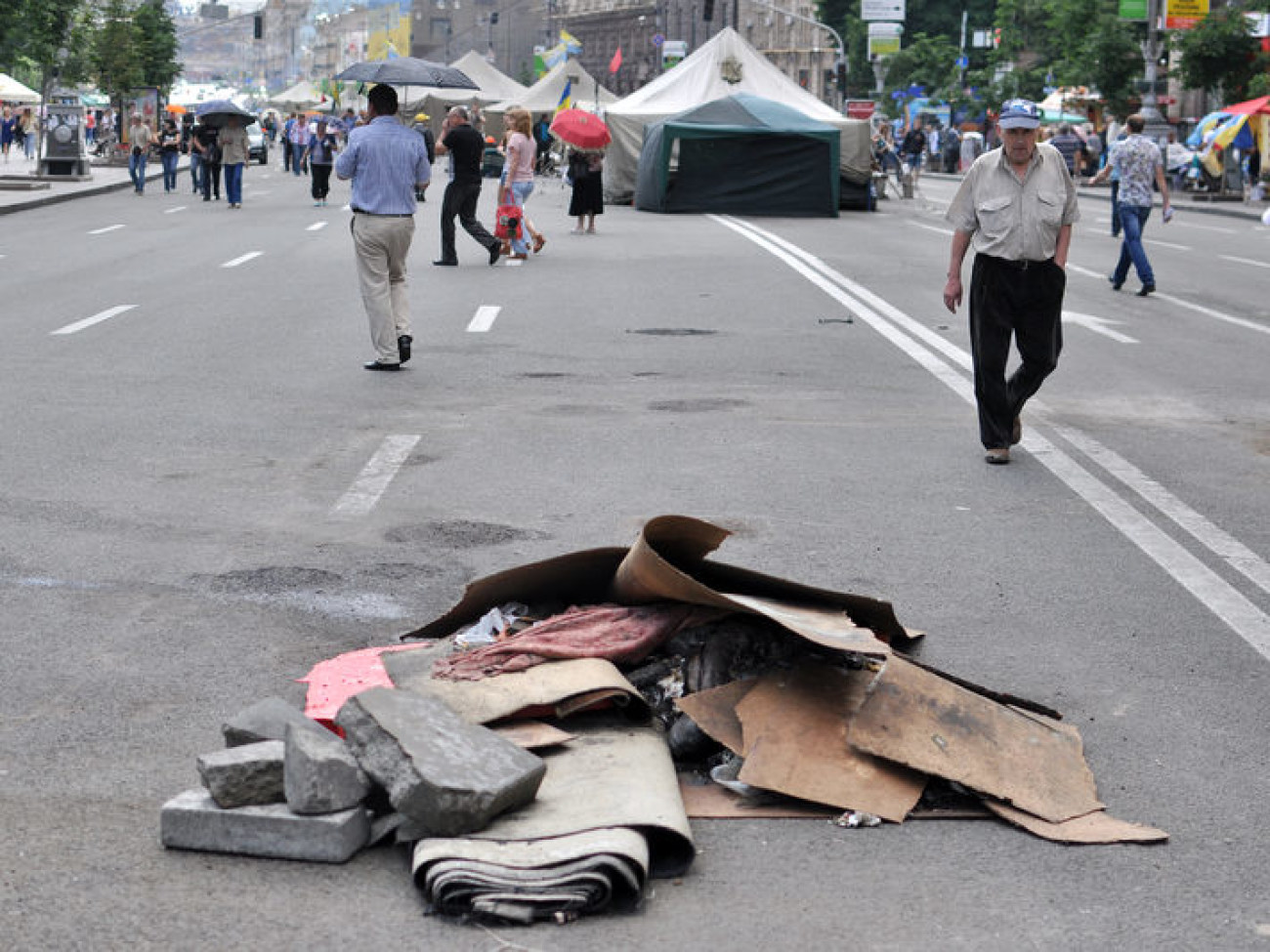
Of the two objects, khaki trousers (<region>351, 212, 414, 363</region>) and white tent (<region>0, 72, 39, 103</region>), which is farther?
white tent (<region>0, 72, 39, 103</region>)

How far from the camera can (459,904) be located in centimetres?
411

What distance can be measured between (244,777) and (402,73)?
54.4ft

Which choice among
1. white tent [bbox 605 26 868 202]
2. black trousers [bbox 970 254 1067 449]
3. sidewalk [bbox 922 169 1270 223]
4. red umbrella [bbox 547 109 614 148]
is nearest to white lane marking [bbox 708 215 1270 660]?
black trousers [bbox 970 254 1067 449]

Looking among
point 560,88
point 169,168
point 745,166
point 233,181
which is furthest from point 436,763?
point 560,88

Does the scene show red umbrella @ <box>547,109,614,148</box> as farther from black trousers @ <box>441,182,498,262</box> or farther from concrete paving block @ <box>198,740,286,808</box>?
concrete paving block @ <box>198,740,286,808</box>

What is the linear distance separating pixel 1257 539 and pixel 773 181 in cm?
3165

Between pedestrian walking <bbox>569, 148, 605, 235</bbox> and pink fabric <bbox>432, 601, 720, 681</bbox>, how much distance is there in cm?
2421

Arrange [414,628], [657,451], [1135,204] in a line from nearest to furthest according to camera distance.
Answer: [414,628] → [657,451] → [1135,204]

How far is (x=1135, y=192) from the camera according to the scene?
20812 mm

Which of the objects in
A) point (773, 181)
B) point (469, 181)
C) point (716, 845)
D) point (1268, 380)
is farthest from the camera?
point (773, 181)

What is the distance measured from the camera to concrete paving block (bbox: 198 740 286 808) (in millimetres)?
4426

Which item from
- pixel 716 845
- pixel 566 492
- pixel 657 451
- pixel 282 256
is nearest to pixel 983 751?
pixel 716 845

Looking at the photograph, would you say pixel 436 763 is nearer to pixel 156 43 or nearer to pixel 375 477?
pixel 375 477

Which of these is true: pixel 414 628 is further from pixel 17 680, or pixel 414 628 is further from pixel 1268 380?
pixel 1268 380
